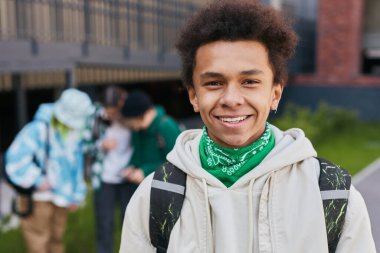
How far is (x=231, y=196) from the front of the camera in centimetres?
172

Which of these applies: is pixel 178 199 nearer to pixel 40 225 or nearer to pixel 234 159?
pixel 234 159

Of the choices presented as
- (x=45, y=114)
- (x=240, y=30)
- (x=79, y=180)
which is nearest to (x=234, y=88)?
(x=240, y=30)

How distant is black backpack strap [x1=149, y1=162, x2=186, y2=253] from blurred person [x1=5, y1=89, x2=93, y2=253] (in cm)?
270

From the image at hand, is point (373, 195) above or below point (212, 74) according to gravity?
below

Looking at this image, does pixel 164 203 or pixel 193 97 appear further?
pixel 193 97

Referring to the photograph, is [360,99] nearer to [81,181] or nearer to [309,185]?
[81,181]

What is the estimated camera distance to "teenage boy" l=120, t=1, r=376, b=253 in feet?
5.41

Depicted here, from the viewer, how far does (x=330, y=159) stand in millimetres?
11320

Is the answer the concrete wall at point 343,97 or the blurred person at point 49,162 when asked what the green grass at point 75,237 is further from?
the concrete wall at point 343,97

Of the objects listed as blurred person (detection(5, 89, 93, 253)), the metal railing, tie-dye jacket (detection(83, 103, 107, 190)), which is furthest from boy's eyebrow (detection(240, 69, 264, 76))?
the metal railing

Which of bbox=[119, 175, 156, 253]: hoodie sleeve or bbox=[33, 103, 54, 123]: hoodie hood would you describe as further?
Result: bbox=[33, 103, 54, 123]: hoodie hood

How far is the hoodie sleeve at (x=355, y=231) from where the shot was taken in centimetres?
163

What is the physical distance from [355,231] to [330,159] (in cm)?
1000

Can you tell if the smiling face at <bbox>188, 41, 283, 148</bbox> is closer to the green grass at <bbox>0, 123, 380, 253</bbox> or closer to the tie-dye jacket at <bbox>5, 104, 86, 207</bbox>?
the tie-dye jacket at <bbox>5, 104, 86, 207</bbox>
